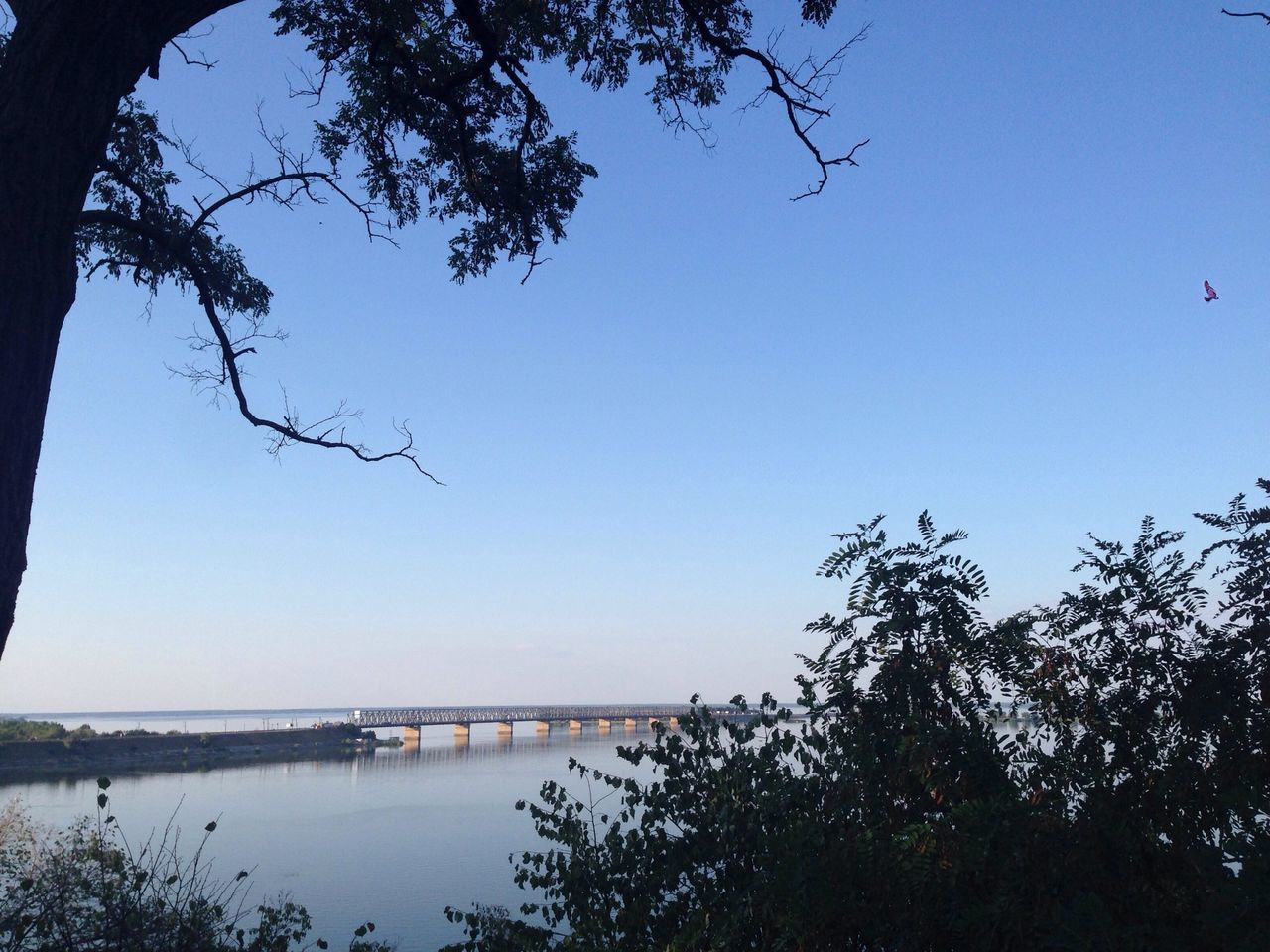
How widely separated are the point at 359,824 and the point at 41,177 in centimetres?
2627

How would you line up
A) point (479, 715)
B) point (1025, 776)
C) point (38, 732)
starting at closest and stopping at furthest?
1. point (1025, 776)
2. point (38, 732)
3. point (479, 715)

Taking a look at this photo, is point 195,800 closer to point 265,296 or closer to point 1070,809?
point 265,296

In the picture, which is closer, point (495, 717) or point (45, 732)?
point (45, 732)

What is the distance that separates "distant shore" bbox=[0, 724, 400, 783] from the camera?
3884cm

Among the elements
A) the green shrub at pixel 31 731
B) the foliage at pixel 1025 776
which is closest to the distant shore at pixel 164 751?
the green shrub at pixel 31 731

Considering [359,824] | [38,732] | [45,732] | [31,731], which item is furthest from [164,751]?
[359,824]

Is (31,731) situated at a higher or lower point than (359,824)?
higher

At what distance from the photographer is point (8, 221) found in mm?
3506

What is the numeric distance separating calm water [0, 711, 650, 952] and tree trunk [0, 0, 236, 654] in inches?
186

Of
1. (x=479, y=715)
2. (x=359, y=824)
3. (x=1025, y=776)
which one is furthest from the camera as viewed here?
(x=479, y=715)

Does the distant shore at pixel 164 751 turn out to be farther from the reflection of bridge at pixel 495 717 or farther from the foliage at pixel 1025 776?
the foliage at pixel 1025 776

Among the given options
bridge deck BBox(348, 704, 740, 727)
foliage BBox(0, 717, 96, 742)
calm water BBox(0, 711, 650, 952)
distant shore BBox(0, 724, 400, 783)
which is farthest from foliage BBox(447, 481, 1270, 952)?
bridge deck BBox(348, 704, 740, 727)

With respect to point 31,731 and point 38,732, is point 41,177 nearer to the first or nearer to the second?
point 31,731

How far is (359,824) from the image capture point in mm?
26859
